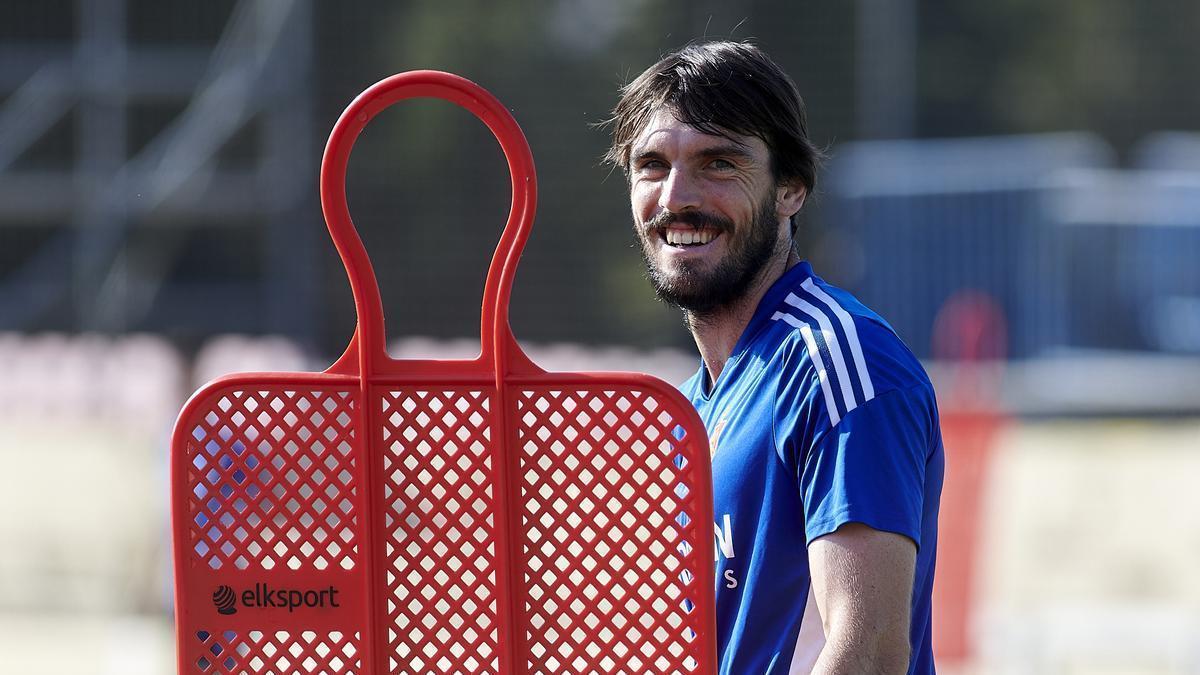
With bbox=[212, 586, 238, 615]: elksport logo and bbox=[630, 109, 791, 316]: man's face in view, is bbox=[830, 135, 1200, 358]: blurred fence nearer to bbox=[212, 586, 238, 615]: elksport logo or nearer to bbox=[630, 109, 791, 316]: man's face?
bbox=[630, 109, 791, 316]: man's face

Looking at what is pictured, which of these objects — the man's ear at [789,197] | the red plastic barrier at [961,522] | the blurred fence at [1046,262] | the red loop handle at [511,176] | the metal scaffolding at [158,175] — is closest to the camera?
the red loop handle at [511,176]

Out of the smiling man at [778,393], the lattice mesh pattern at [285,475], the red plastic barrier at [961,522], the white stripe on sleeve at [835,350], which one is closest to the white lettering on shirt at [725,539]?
the smiling man at [778,393]

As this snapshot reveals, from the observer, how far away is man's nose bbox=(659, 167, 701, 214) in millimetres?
2129

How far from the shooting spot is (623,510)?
1.93m

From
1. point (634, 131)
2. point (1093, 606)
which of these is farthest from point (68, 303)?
point (634, 131)

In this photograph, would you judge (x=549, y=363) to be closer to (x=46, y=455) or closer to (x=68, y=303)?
(x=46, y=455)

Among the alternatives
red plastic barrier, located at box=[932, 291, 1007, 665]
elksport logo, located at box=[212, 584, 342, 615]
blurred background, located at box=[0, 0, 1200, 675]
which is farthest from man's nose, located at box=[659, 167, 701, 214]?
blurred background, located at box=[0, 0, 1200, 675]

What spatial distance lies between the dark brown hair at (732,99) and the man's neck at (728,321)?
4.8 inches

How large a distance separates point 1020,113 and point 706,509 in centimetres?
1785

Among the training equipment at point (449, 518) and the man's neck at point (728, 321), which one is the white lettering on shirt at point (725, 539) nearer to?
the training equipment at point (449, 518)

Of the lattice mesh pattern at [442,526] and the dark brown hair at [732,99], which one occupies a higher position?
the dark brown hair at [732,99]

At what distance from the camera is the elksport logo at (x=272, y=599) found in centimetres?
193

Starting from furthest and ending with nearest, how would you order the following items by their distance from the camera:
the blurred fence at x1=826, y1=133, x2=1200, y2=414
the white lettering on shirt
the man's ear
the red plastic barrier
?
the blurred fence at x1=826, y1=133, x2=1200, y2=414, the red plastic barrier, the man's ear, the white lettering on shirt

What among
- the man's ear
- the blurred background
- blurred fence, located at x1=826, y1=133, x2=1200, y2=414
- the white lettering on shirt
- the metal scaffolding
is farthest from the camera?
blurred fence, located at x1=826, y1=133, x2=1200, y2=414
